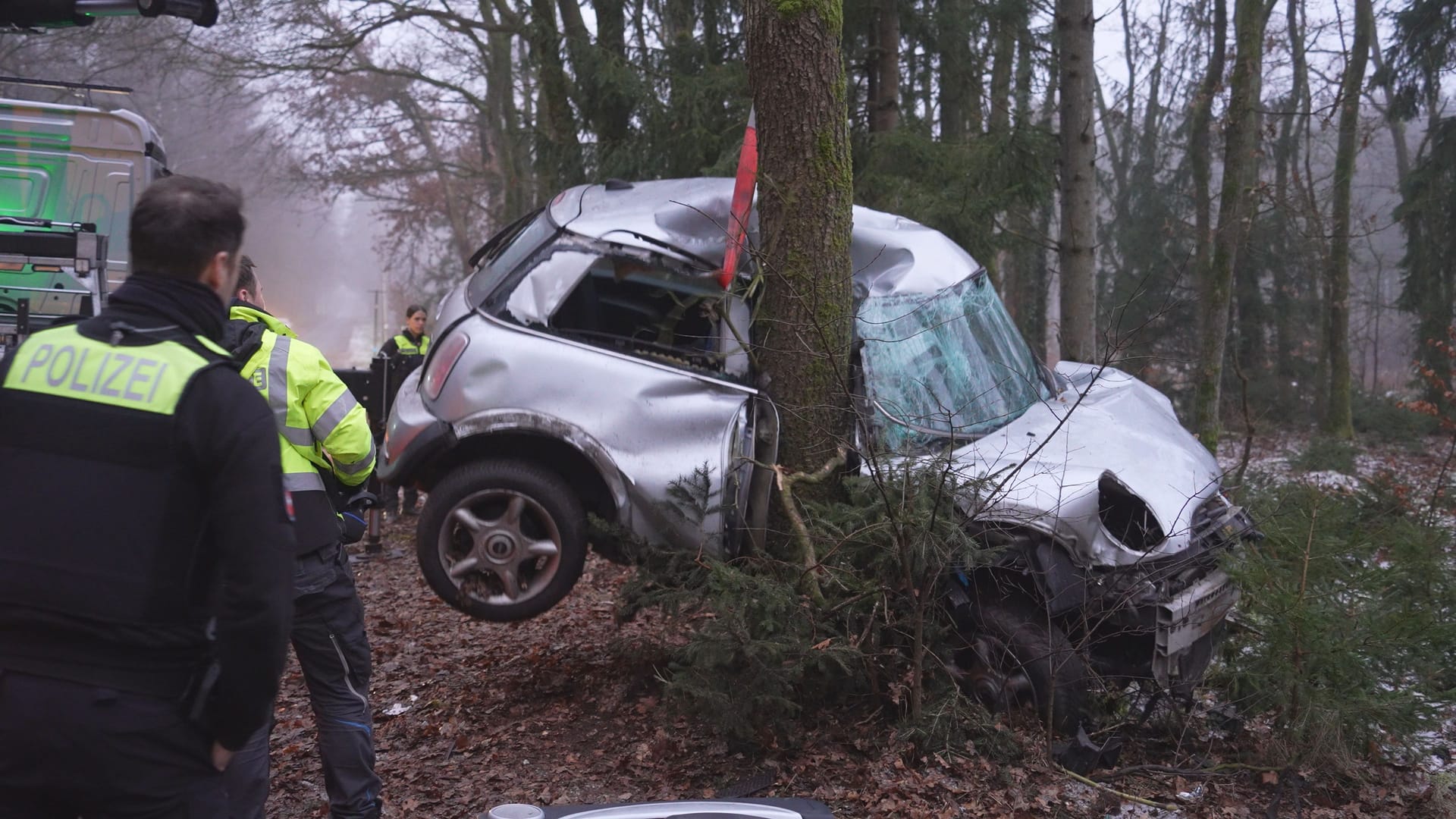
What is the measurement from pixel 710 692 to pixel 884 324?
86.0 inches

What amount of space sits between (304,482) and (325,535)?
189 millimetres

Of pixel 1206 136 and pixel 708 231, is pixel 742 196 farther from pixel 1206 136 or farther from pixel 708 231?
pixel 1206 136

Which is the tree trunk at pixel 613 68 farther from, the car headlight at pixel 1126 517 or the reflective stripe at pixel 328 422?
the reflective stripe at pixel 328 422

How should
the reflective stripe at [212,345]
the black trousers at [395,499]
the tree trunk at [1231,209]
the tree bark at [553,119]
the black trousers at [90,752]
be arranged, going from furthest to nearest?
the tree bark at [553,119] < the tree trunk at [1231,209] < the black trousers at [395,499] < the reflective stripe at [212,345] < the black trousers at [90,752]

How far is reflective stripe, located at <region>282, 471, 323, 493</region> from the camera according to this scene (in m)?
3.62

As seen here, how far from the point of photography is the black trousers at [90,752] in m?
1.98

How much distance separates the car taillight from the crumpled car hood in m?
2.45

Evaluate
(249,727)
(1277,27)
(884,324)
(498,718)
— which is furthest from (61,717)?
(1277,27)

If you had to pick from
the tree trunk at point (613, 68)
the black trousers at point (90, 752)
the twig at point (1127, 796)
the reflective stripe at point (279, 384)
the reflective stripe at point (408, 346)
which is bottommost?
the twig at point (1127, 796)

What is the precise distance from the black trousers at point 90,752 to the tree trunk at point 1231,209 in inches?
428

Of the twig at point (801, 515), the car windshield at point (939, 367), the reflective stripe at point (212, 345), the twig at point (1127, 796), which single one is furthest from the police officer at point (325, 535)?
the twig at point (1127, 796)

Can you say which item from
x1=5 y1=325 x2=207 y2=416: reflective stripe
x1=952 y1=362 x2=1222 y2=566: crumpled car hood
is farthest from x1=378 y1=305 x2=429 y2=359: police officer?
x1=5 y1=325 x2=207 y2=416: reflective stripe

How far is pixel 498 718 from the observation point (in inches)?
207

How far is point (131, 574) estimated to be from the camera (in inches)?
79.7
